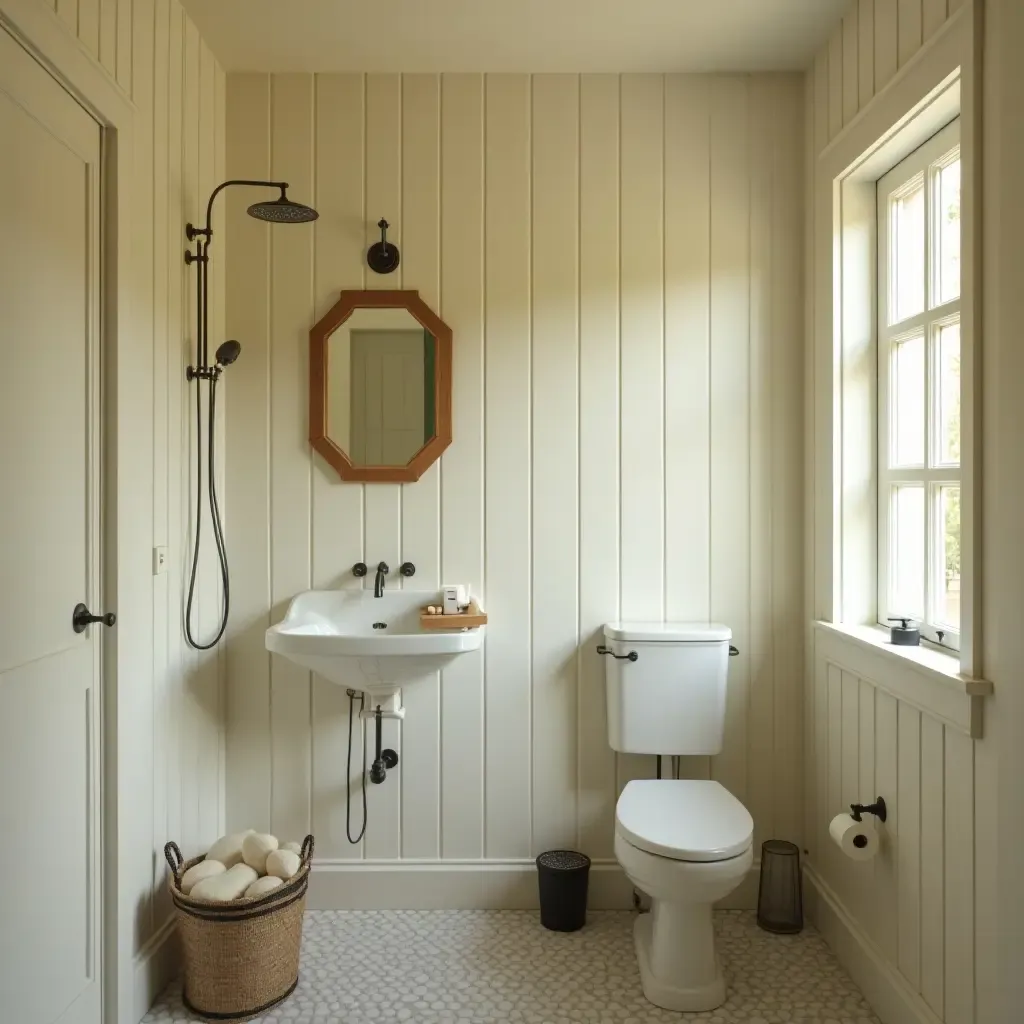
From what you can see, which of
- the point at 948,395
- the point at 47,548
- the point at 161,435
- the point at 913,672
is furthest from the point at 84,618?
the point at 948,395

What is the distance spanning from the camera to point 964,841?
179 centimetres

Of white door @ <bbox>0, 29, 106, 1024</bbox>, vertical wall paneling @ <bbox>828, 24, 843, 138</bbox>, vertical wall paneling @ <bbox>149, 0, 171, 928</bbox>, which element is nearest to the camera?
white door @ <bbox>0, 29, 106, 1024</bbox>

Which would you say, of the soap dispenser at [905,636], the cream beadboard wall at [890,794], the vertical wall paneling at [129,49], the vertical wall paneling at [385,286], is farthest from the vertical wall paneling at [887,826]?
the vertical wall paneling at [129,49]

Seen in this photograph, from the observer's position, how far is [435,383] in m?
2.72

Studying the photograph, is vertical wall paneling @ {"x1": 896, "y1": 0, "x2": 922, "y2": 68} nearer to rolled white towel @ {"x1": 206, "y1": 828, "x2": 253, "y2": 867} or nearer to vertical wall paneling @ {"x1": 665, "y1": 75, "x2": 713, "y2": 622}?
vertical wall paneling @ {"x1": 665, "y1": 75, "x2": 713, "y2": 622}

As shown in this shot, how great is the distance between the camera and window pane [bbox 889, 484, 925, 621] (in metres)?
2.27

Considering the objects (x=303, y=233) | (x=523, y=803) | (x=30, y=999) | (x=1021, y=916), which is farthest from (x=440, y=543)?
(x=1021, y=916)

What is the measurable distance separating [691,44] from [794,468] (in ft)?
4.24

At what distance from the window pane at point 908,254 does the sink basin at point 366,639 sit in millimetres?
1454

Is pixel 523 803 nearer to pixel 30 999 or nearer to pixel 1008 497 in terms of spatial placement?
pixel 30 999

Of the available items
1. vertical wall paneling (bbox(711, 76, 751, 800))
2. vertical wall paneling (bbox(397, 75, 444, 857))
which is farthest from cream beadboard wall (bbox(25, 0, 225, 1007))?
vertical wall paneling (bbox(711, 76, 751, 800))

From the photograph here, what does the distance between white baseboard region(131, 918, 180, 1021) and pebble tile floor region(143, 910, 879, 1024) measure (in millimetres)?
37

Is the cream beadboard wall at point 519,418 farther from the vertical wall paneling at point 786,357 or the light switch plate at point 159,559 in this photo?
the light switch plate at point 159,559

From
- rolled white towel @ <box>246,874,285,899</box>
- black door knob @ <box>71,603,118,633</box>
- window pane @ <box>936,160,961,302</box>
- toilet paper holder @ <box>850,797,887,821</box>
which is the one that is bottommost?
rolled white towel @ <box>246,874,285,899</box>
